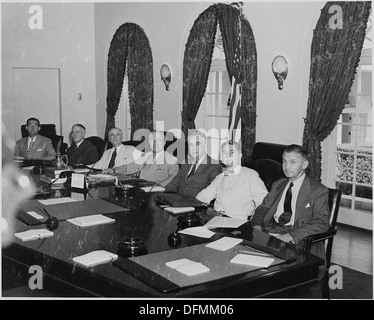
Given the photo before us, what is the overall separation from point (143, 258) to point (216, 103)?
5.18m

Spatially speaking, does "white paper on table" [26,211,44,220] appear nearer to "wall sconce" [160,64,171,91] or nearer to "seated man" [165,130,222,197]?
"seated man" [165,130,222,197]

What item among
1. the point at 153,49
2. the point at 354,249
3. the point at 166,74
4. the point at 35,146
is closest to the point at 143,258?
the point at 354,249

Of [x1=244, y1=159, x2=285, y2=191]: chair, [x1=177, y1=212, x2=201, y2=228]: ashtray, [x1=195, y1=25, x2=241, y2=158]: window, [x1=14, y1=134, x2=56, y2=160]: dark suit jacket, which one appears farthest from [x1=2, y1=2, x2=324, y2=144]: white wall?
[x1=177, y1=212, x2=201, y2=228]: ashtray

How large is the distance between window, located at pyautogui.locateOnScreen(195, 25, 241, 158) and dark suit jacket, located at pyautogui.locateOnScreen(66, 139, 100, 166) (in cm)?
182

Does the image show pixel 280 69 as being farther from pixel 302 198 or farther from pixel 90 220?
pixel 90 220

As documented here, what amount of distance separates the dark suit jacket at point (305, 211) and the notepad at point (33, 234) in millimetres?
1321

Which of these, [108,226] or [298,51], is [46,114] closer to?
[298,51]

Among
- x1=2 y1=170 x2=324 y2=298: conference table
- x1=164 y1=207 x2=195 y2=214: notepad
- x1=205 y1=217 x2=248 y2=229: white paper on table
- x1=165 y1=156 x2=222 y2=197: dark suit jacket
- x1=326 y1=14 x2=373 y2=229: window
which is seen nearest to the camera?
x1=2 y1=170 x2=324 y2=298: conference table

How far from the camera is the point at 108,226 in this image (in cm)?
281

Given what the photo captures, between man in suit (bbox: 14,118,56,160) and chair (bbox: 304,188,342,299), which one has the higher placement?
man in suit (bbox: 14,118,56,160)

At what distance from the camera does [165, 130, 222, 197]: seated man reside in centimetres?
414

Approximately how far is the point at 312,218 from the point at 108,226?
1.18 meters

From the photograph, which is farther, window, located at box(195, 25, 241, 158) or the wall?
the wall

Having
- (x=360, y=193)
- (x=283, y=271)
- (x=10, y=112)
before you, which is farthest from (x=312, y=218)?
(x=10, y=112)
